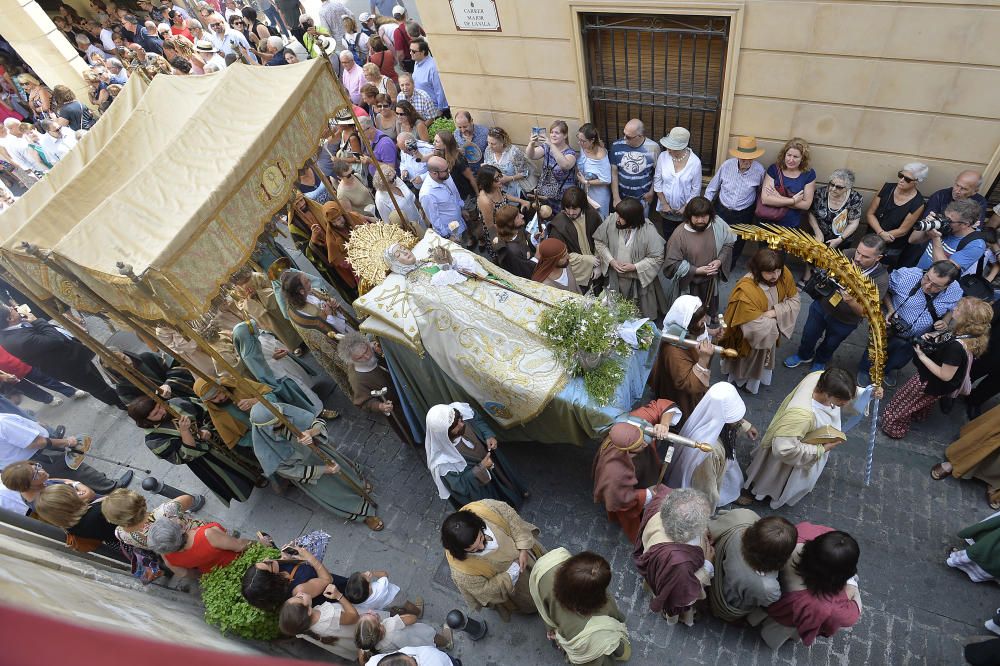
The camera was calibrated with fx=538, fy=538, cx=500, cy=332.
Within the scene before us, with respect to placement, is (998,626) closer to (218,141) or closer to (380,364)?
(380,364)

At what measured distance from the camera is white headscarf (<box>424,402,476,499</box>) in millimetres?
4098

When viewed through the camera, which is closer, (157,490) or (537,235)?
(157,490)

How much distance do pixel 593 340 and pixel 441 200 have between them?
336 cm

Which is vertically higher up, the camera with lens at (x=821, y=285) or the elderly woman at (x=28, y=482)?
the elderly woman at (x=28, y=482)

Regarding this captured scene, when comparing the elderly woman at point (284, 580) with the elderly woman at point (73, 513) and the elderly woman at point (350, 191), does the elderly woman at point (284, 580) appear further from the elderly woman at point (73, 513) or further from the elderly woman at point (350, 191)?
the elderly woman at point (350, 191)

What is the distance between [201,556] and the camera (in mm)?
4086

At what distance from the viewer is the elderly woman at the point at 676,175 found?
6133 mm

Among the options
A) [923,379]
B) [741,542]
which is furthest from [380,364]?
[923,379]

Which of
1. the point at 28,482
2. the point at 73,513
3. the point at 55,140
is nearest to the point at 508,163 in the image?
the point at 73,513

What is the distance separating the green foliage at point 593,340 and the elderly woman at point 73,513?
4010 mm

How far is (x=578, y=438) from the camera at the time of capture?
4.79 metres

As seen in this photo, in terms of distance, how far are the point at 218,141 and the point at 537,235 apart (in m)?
3.46

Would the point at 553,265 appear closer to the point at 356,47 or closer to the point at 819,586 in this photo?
the point at 819,586

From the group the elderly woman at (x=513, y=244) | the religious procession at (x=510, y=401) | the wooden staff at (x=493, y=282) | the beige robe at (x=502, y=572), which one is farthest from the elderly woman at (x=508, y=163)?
the beige robe at (x=502, y=572)
